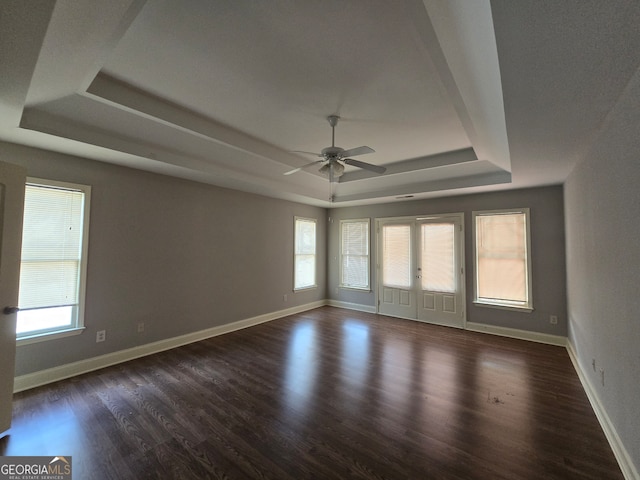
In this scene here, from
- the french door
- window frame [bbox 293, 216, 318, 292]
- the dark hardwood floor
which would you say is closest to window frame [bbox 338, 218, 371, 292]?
the french door

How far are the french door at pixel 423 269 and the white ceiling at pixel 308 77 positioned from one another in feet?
5.75

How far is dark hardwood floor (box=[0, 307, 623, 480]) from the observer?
6.03 ft

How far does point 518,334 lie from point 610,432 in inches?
103

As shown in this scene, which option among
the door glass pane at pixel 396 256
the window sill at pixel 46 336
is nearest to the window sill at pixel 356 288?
the door glass pane at pixel 396 256

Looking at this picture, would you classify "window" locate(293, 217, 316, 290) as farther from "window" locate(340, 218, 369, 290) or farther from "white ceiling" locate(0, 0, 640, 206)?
"white ceiling" locate(0, 0, 640, 206)

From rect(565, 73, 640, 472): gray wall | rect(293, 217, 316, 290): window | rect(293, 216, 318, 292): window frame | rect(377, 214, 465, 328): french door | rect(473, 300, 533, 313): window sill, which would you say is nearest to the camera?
rect(565, 73, 640, 472): gray wall

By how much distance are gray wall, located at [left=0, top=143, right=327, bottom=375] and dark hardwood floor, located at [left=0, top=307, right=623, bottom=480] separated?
473mm

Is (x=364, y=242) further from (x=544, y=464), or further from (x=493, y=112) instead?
(x=544, y=464)

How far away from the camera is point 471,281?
16.3 feet

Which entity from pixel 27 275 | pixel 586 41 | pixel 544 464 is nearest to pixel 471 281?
pixel 544 464

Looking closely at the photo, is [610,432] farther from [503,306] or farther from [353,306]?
[353,306]

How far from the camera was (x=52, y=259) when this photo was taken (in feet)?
9.80

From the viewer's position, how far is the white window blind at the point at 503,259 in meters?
4.49

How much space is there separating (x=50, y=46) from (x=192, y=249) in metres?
3.02
